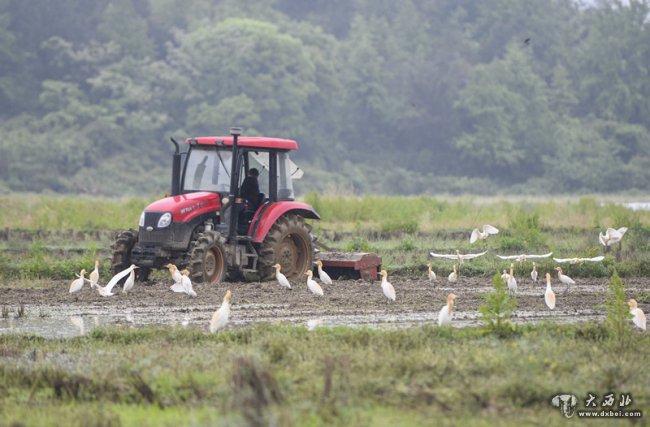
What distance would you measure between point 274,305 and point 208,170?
10.1 feet

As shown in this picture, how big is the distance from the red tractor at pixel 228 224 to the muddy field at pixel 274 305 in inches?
15.8

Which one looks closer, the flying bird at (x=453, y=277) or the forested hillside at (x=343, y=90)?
the flying bird at (x=453, y=277)

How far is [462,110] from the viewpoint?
202 ft

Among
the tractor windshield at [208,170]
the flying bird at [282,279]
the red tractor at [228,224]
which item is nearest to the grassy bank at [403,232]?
the red tractor at [228,224]

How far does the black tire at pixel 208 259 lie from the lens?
1436 cm

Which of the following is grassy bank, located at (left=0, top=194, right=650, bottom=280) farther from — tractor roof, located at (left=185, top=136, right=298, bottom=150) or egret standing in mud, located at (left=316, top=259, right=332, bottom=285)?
tractor roof, located at (left=185, top=136, right=298, bottom=150)

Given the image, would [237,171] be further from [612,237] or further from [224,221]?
[612,237]

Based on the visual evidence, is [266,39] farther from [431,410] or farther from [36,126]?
[431,410]

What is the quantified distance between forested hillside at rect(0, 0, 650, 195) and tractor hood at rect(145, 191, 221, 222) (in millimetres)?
33497

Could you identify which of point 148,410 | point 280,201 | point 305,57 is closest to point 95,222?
point 280,201

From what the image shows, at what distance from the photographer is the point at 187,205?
1482 cm

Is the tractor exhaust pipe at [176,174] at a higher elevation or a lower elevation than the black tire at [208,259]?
higher

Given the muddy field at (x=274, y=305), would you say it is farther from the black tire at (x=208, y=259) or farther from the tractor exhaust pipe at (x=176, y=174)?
the tractor exhaust pipe at (x=176, y=174)

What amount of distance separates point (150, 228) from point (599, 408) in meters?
8.35
